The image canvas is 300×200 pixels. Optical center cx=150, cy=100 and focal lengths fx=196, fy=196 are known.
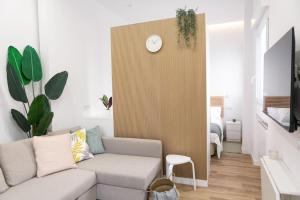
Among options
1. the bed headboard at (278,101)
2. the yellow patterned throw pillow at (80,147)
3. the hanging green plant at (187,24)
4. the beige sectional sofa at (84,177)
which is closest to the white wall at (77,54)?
the yellow patterned throw pillow at (80,147)

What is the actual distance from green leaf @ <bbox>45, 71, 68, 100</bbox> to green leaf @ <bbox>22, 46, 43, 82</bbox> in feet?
0.57

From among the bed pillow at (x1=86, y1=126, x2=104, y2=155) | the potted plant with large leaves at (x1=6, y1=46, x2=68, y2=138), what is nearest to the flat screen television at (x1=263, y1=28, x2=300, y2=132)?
the bed pillow at (x1=86, y1=126, x2=104, y2=155)

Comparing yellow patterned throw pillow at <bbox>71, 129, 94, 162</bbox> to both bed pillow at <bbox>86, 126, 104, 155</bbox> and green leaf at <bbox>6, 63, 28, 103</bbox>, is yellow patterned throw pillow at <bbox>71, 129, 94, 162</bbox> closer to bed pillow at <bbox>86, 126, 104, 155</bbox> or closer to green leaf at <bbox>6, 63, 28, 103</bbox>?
bed pillow at <bbox>86, 126, 104, 155</bbox>

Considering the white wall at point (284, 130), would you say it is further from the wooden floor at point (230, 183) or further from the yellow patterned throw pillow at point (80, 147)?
the yellow patterned throw pillow at point (80, 147)

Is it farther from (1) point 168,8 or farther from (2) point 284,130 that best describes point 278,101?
(1) point 168,8

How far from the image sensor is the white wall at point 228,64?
16.8 ft

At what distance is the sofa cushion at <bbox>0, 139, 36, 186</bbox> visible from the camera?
1.99m

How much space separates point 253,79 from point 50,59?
357 cm

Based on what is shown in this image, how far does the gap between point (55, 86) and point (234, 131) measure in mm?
4082

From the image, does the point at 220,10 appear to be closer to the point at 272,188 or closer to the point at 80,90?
the point at 80,90

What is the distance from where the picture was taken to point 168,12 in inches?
174

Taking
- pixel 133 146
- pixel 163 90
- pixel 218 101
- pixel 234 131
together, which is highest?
pixel 163 90

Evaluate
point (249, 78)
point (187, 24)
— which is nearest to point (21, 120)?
point (187, 24)

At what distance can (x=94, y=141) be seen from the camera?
2.94m
